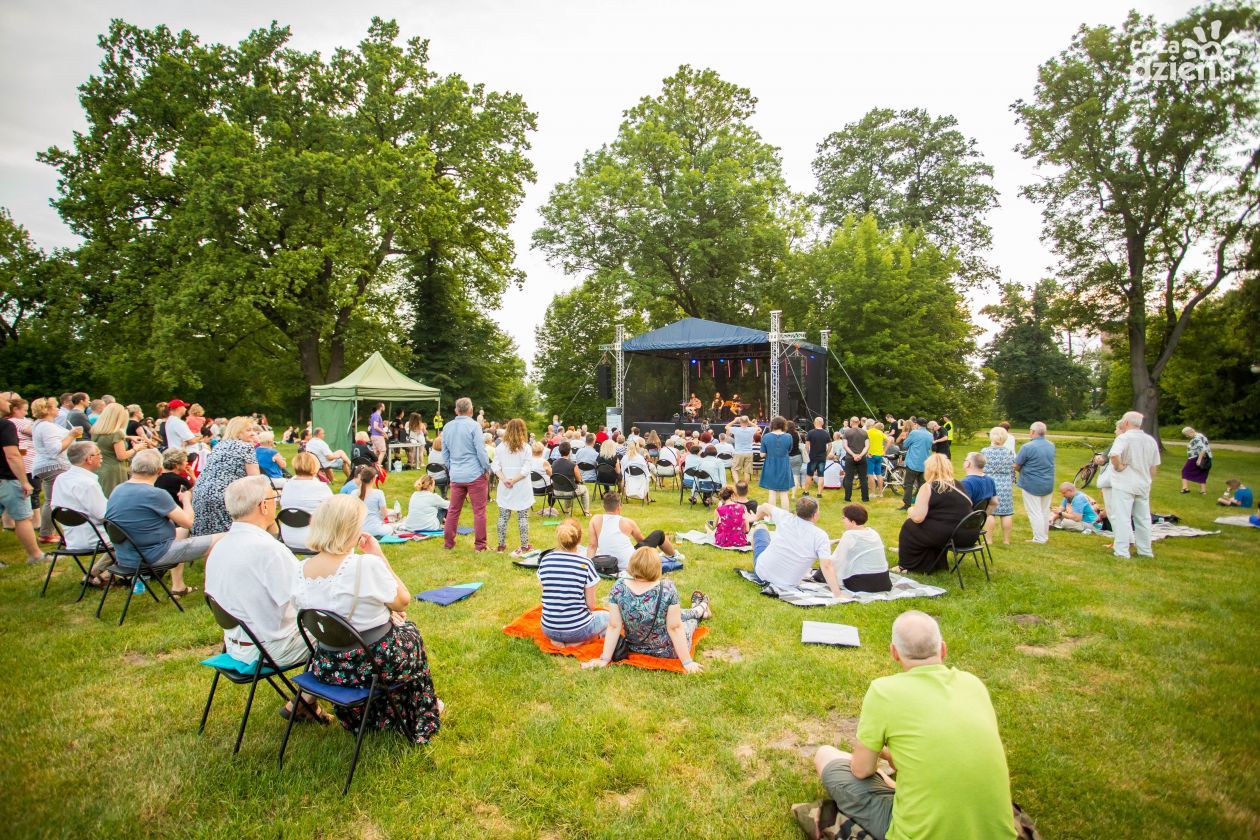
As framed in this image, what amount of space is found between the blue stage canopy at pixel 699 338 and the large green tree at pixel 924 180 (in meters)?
12.7

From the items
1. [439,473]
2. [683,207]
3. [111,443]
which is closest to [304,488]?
[111,443]

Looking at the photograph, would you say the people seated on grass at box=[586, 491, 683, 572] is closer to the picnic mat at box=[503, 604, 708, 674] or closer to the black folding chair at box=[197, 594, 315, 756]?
the picnic mat at box=[503, 604, 708, 674]

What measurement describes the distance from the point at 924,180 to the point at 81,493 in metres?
29.4

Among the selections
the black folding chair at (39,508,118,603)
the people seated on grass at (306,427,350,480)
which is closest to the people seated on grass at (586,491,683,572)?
the black folding chair at (39,508,118,603)

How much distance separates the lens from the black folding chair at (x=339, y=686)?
235 cm

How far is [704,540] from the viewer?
23.0 feet

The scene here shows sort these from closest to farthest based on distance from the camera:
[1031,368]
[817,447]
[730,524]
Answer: [730,524] → [817,447] → [1031,368]

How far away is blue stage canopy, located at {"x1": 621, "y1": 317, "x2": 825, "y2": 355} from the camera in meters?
16.2

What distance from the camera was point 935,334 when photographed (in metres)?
20.9

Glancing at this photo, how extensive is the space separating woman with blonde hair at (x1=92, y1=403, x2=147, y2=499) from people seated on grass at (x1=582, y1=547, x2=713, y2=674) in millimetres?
5136

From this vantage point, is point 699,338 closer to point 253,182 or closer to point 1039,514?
point 1039,514

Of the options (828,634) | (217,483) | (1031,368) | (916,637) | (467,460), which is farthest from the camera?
(1031,368)

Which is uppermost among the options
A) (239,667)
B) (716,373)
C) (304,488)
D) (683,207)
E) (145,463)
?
(683,207)

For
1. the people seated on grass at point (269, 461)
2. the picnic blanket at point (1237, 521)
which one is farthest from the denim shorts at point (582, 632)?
the picnic blanket at point (1237, 521)
